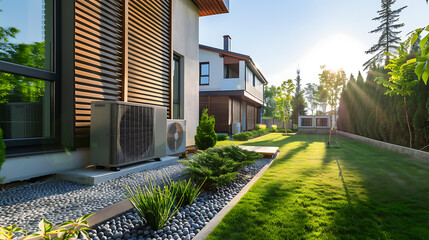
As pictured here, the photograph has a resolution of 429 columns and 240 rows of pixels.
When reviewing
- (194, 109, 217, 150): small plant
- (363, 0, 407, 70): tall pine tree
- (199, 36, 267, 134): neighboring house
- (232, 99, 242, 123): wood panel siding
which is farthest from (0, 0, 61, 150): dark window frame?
(363, 0, 407, 70): tall pine tree

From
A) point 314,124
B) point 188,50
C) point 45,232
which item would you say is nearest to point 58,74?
point 45,232

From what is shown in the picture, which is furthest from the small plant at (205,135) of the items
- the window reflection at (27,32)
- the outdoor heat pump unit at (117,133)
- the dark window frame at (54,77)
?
the window reflection at (27,32)

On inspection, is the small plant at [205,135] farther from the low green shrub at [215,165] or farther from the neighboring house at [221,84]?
the neighboring house at [221,84]

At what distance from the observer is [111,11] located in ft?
14.4

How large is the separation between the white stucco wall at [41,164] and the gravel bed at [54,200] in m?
0.16

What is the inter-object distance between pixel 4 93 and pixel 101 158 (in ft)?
5.30

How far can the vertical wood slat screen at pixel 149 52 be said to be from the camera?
5.00 metres

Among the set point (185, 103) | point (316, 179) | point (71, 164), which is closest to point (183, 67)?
point (185, 103)

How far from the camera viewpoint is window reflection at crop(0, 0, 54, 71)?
10.4 ft

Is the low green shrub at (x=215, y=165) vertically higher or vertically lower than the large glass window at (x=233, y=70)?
lower

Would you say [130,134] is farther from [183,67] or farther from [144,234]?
[183,67]

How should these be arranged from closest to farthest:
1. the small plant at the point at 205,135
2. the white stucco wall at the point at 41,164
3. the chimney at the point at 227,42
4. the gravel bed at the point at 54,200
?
the gravel bed at the point at 54,200, the white stucco wall at the point at 41,164, the small plant at the point at 205,135, the chimney at the point at 227,42

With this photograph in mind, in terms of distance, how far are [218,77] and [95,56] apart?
1140 cm

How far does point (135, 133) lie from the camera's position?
4.04m
